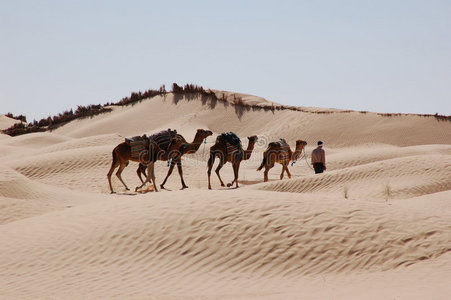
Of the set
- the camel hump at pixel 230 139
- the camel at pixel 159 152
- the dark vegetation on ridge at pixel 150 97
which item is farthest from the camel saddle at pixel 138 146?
the dark vegetation on ridge at pixel 150 97

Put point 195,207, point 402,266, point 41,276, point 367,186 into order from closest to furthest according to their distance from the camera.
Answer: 1. point 402,266
2. point 41,276
3. point 195,207
4. point 367,186

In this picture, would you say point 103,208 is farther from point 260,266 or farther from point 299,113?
point 299,113

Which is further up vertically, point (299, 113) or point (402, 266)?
point (299, 113)

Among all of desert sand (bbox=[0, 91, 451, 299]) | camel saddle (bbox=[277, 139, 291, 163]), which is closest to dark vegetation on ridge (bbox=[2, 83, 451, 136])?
camel saddle (bbox=[277, 139, 291, 163])

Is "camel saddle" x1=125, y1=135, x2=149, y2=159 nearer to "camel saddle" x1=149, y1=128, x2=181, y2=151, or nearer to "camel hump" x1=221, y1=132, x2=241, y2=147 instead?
"camel saddle" x1=149, y1=128, x2=181, y2=151

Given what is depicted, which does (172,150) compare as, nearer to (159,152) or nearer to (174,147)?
(174,147)

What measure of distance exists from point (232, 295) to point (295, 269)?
134 cm

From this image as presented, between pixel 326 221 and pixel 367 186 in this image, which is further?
pixel 367 186

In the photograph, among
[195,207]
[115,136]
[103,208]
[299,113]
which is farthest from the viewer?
[299,113]

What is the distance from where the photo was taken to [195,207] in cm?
1144

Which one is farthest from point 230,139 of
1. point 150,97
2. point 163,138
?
point 150,97

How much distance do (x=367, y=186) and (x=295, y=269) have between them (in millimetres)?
10861

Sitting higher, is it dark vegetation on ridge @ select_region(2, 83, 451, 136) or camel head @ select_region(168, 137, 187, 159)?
dark vegetation on ridge @ select_region(2, 83, 451, 136)

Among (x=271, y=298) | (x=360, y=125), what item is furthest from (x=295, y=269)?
(x=360, y=125)
